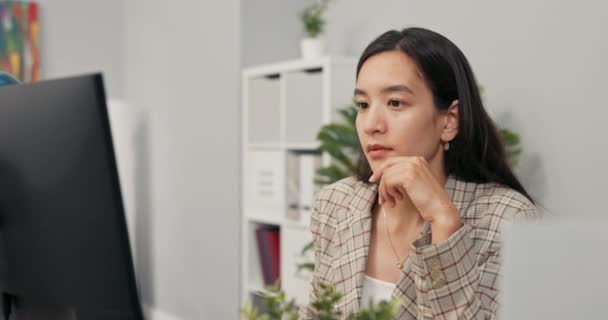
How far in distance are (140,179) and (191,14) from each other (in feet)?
4.16

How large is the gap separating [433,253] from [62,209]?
61 centimetres

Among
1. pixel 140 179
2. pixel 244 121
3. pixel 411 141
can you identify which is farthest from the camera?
pixel 140 179

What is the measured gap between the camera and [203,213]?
418 cm

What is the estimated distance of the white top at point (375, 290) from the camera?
153 cm

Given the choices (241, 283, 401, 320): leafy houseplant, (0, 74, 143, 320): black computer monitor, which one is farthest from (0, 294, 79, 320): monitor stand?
(241, 283, 401, 320): leafy houseplant

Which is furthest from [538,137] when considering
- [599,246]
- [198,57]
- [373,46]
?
[198,57]

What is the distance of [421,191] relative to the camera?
1.38m

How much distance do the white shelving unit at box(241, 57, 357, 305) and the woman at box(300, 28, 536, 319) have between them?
1.41 metres

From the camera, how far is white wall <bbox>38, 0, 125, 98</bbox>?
493 centimetres

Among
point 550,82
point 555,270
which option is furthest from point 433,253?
point 550,82

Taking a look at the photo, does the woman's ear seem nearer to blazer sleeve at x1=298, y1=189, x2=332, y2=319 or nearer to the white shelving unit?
blazer sleeve at x1=298, y1=189, x2=332, y2=319

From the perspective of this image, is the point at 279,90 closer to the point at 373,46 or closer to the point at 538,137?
the point at 538,137

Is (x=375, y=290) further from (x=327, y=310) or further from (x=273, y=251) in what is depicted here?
(x=273, y=251)

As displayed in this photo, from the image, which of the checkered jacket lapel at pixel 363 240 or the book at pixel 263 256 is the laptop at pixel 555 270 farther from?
the book at pixel 263 256
